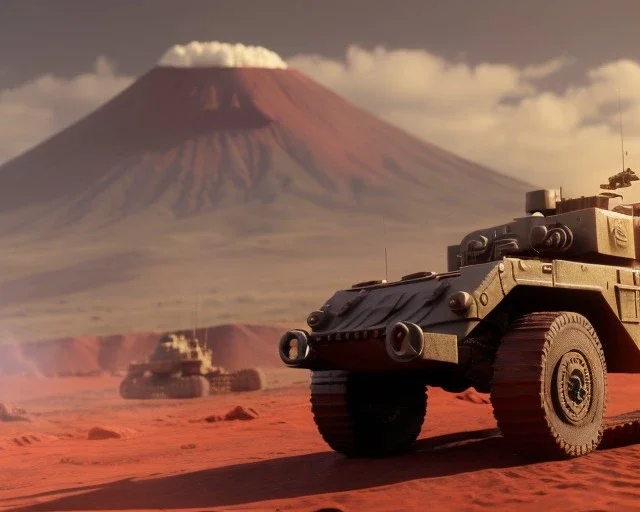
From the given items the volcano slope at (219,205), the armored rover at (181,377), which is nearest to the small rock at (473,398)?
the armored rover at (181,377)

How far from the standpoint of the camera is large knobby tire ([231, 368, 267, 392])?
1278 inches

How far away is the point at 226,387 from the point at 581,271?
946 inches

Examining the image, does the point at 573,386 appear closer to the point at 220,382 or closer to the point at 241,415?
the point at 241,415

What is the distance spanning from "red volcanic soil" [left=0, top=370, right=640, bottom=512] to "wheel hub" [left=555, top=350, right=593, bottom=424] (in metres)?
0.44

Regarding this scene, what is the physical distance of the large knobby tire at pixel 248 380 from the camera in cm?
3247

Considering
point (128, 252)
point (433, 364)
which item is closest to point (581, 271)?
point (433, 364)

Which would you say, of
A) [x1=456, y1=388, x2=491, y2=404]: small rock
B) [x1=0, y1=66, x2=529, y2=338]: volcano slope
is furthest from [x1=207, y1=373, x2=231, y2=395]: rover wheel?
[x1=0, y1=66, x2=529, y2=338]: volcano slope

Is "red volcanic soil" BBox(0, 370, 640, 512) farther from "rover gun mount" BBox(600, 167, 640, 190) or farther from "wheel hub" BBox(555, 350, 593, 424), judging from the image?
"rover gun mount" BBox(600, 167, 640, 190)

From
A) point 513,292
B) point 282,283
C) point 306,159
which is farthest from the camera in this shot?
point 306,159

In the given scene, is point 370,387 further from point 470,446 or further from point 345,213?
point 345,213

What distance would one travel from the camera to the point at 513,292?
9.74 meters

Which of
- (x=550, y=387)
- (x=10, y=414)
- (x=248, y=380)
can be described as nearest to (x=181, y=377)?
(x=248, y=380)

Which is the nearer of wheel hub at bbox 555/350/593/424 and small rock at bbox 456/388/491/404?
wheel hub at bbox 555/350/593/424

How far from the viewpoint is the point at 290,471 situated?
10.3 metres
